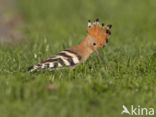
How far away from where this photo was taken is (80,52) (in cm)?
562

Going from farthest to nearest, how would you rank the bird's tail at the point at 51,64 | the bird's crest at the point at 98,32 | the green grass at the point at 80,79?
the bird's crest at the point at 98,32 < the bird's tail at the point at 51,64 < the green grass at the point at 80,79

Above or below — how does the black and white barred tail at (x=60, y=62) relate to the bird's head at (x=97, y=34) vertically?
below

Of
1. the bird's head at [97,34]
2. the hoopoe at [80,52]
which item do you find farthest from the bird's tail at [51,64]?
the bird's head at [97,34]

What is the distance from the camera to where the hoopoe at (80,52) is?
5414 millimetres

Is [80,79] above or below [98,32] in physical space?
below

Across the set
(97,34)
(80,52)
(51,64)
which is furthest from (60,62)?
(97,34)

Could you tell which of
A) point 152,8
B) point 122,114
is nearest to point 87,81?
point 122,114

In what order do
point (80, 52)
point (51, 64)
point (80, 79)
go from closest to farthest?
point (80, 79) → point (51, 64) → point (80, 52)

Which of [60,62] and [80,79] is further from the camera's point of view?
[60,62]

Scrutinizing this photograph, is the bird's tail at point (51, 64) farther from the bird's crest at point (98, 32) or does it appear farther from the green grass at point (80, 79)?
the bird's crest at point (98, 32)

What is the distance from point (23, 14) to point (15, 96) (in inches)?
298

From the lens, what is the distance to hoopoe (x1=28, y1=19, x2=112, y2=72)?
5414 mm

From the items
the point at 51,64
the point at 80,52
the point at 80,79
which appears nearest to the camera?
the point at 80,79

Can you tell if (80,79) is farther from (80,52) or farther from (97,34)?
(97,34)
